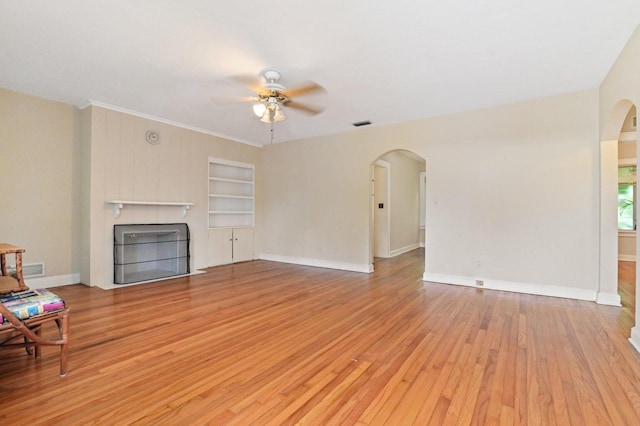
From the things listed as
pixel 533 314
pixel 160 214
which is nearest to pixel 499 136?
pixel 533 314

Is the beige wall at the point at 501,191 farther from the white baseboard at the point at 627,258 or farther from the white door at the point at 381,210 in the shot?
the white baseboard at the point at 627,258

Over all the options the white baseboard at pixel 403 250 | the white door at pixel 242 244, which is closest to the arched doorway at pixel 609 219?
the white baseboard at pixel 403 250

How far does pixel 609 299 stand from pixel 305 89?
4.60 m

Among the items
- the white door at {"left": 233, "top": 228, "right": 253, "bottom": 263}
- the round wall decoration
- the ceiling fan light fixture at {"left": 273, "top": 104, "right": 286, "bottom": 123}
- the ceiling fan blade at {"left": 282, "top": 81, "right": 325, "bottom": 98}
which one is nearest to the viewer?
the ceiling fan light fixture at {"left": 273, "top": 104, "right": 286, "bottom": 123}

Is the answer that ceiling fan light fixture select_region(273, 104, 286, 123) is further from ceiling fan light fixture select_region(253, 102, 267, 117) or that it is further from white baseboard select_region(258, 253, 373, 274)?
white baseboard select_region(258, 253, 373, 274)

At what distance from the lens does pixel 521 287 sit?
4.26 meters

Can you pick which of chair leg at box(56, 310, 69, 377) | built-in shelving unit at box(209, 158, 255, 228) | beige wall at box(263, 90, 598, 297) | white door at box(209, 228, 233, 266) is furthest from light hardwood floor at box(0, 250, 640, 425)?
built-in shelving unit at box(209, 158, 255, 228)

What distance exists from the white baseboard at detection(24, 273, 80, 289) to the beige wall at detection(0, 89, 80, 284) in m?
0.02

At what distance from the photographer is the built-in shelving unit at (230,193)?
6.30 m

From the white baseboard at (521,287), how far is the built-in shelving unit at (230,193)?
4173 millimetres

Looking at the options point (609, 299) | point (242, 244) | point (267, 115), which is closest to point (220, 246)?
point (242, 244)

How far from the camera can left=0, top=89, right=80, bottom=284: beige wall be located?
4.06 meters

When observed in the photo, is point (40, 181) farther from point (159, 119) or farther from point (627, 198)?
point (627, 198)

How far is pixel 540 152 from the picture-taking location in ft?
13.7
